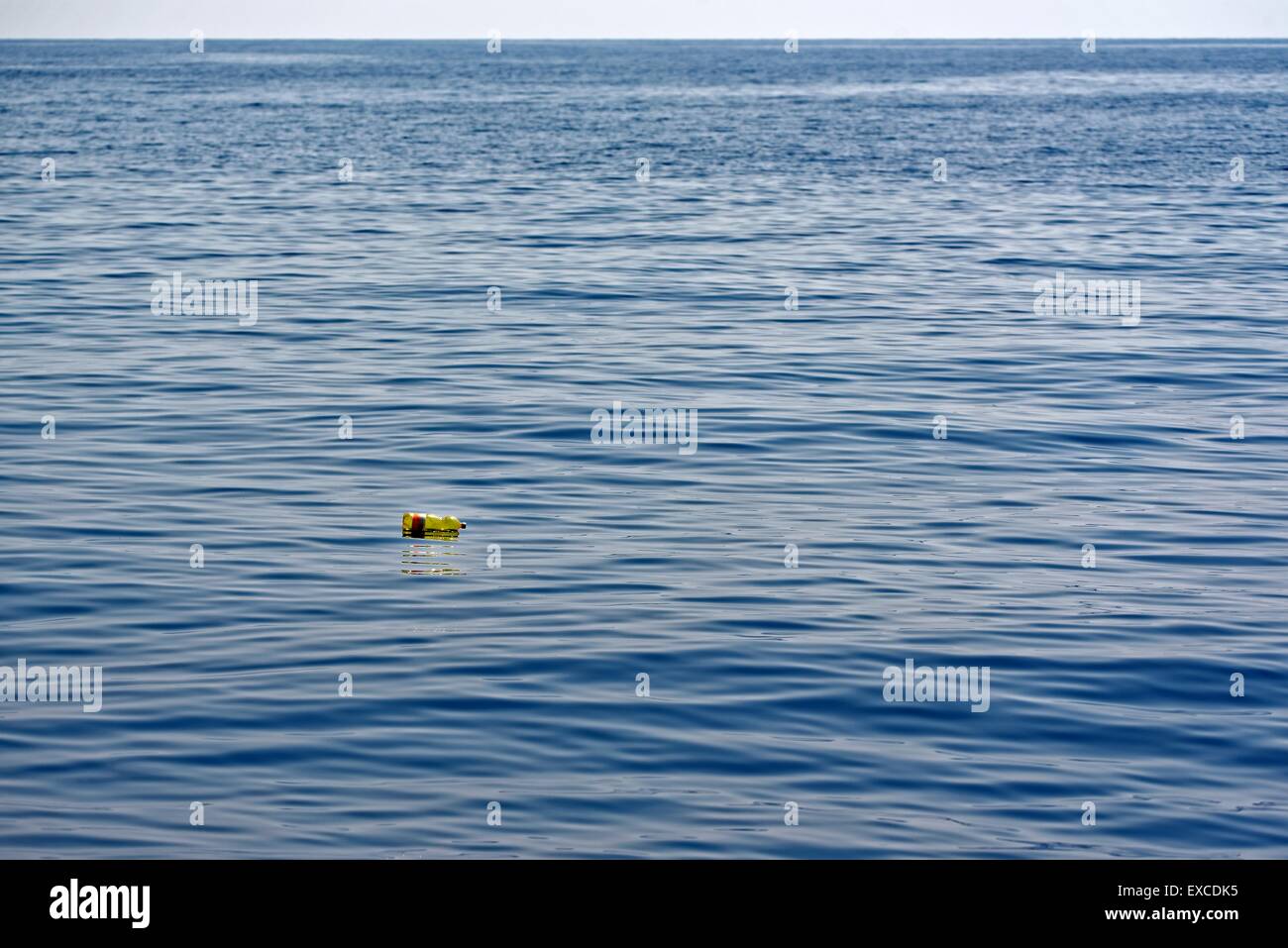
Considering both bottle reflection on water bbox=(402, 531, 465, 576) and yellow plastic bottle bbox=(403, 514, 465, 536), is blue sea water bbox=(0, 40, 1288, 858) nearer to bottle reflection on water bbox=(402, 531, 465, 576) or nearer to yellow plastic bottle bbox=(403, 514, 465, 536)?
bottle reflection on water bbox=(402, 531, 465, 576)

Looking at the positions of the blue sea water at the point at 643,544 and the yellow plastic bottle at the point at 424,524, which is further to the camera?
the yellow plastic bottle at the point at 424,524

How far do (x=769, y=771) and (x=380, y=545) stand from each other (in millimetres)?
5752

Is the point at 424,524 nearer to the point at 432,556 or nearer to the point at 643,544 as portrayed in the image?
the point at 432,556

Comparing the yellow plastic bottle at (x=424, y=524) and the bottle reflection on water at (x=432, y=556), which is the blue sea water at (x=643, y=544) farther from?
the yellow plastic bottle at (x=424, y=524)

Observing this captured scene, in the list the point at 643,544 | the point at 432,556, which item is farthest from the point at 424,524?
the point at 643,544

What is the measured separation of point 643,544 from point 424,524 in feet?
5.98

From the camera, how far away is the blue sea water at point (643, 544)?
10.4m

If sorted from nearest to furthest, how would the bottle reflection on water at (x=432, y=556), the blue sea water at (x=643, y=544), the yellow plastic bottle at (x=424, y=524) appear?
the blue sea water at (x=643, y=544)
the bottle reflection on water at (x=432, y=556)
the yellow plastic bottle at (x=424, y=524)

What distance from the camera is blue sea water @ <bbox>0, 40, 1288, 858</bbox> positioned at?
10367 mm

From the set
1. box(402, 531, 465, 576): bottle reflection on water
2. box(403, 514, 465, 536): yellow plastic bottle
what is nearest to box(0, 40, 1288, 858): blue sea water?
box(402, 531, 465, 576): bottle reflection on water

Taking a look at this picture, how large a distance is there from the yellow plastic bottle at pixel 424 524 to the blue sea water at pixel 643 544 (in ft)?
0.63

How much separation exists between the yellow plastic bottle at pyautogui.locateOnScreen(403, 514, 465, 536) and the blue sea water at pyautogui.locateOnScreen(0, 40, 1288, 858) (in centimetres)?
19

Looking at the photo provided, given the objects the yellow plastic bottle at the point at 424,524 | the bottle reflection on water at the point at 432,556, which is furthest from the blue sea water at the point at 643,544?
the yellow plastic bottle at the point at 424,524

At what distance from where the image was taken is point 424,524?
15.7 meters
